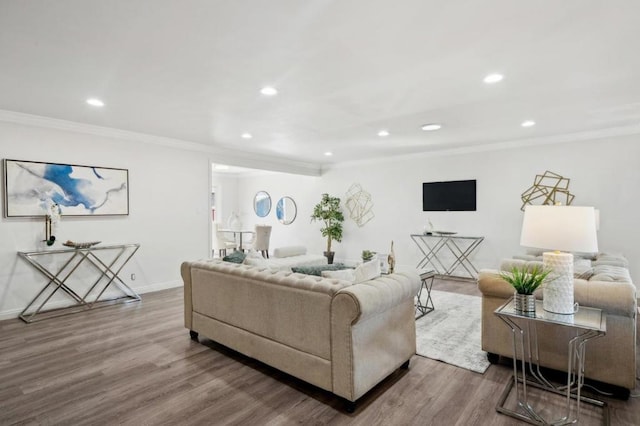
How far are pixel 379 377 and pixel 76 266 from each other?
4.02 metres

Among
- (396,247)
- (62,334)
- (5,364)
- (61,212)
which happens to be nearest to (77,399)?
(5,364)

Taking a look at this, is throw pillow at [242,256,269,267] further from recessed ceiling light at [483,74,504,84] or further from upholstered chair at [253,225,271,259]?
upholstered chair at [253,225,271,259]

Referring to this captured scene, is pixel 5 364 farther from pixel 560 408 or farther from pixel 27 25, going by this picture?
pixel 560 408

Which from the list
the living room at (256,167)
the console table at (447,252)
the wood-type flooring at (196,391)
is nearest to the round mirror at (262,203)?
the living room at (256,167)

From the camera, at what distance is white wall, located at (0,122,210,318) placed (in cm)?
395

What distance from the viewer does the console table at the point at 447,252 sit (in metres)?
6.07

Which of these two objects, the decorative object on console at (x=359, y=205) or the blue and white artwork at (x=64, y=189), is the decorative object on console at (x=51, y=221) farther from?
the decorative object on console at (x=359, y=205)

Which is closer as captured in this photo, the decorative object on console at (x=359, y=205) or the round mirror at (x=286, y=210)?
the decorative object on console at (x=359, y=205)

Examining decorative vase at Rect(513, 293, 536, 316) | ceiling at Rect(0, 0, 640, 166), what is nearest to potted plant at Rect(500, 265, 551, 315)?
decorative vase at Rect(513, 293, 536, 316)

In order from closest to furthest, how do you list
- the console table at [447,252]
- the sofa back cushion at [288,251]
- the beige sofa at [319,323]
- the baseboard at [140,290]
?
the beige sofa at [319,323] → the baseboard at [140,290] → the sofa back cushion at [288,251] → the console table at [447,252]

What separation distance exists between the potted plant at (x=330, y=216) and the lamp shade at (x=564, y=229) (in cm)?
589

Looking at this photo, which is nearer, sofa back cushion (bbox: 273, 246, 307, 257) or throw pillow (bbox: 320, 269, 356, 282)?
throw pillow (bbox: 320, 269, 356, 282)

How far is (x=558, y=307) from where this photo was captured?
2.03m

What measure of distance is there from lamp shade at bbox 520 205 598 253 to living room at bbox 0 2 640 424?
1261 mm
